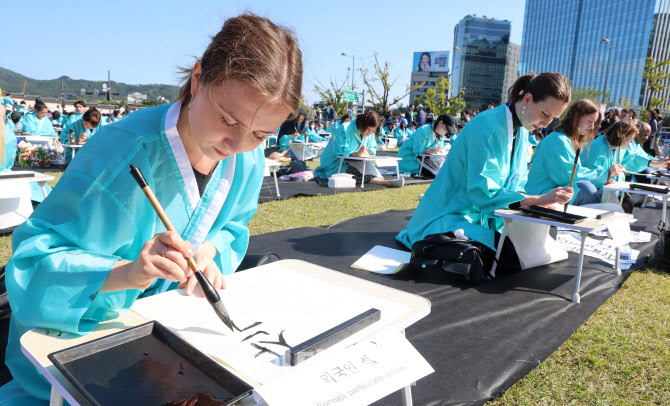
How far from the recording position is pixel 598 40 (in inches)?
2849

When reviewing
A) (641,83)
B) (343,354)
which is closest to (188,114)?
(343,354)

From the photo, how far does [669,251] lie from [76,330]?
4.34 meters

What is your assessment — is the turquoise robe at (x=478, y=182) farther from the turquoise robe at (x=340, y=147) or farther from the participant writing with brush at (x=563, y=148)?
the turquoise robe at (x=340, y=147)

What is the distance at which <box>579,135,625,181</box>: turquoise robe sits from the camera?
5.46 metres

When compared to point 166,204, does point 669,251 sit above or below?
below

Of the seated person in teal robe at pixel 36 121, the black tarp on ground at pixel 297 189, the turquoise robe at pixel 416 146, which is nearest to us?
the black tarp on ground at pixel 297 189

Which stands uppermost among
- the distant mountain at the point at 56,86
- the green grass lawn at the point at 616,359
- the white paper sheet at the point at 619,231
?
the distant mountain at the point at 56,86

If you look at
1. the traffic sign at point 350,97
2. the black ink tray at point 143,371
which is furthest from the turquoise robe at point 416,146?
the traffic sign at point 350,97

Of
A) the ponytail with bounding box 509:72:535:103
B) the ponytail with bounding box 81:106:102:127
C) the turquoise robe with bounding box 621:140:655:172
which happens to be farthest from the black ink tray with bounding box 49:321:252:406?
the ponytail with bounding box 81:106:102:127

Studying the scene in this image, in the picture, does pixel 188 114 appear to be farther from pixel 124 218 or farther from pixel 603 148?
pixel 603 148

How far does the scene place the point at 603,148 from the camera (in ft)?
17.9

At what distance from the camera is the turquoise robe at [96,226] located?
0.94 meters

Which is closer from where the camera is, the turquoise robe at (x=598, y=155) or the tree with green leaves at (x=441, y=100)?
the turquoise robe at (x=598, y=155)

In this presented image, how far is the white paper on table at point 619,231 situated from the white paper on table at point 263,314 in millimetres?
2572
